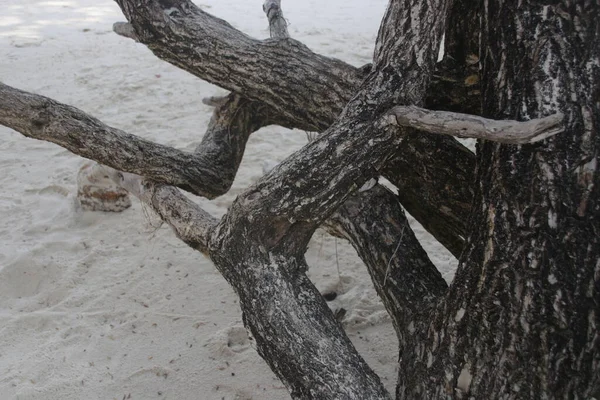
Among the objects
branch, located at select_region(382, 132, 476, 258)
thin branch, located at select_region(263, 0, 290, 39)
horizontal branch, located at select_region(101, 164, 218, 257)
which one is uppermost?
thin branch, located at select_region(263, 0, 290, 39)

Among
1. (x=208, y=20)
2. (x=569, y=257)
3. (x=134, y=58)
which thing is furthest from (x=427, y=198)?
(x=134, y=58)

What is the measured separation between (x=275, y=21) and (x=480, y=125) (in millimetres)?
1448

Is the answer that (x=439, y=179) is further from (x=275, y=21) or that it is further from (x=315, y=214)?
(x=275, y=21)

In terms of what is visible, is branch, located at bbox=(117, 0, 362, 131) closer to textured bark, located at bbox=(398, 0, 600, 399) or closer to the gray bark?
the gray bark

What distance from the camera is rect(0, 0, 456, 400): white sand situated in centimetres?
223

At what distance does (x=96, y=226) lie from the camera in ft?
10.4

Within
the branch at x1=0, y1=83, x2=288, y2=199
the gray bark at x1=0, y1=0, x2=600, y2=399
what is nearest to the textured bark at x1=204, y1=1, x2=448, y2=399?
the gray bark at x1=0, y1=0, x2=600, y2=399

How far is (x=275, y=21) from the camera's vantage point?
8.34 feet

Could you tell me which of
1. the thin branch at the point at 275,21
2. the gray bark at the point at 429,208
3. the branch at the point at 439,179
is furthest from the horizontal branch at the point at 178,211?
the thin branch at the point at 275,21

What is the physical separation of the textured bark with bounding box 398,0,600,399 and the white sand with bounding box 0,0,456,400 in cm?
85

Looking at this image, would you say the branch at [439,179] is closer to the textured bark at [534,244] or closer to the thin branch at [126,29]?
the textured bark at [534,244]

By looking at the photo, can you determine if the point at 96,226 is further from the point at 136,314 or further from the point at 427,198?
the point at 427,198

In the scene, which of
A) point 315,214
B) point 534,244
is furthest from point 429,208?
point 534,244

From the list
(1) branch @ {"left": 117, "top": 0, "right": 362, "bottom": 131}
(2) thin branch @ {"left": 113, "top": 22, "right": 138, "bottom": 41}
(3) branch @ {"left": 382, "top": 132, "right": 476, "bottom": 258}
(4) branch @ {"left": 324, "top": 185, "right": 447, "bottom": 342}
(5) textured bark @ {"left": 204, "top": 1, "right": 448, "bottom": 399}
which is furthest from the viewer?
(2) thin branch @ {"left": 113, "top": 22, "right": 138, "bottom": 41}
